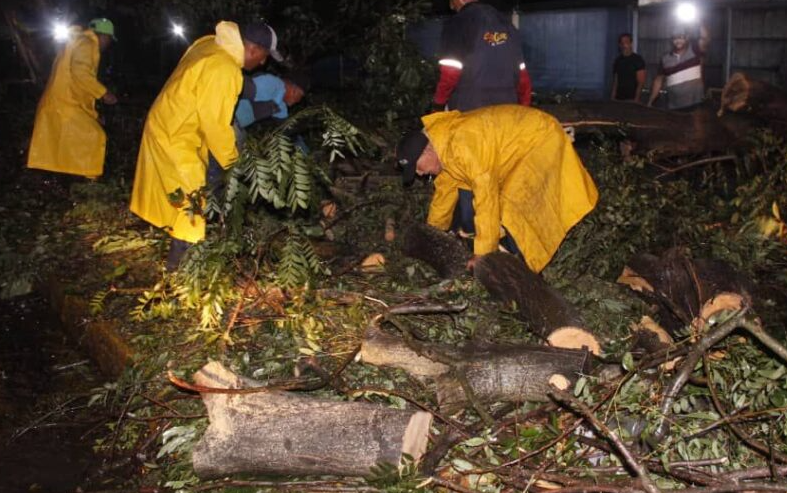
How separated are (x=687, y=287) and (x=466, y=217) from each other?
164cm

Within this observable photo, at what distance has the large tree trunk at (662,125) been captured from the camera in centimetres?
693

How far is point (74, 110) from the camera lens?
767 centimetres

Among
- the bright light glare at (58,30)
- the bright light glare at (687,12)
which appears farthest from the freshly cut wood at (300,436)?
the bright light glare at (687,12)

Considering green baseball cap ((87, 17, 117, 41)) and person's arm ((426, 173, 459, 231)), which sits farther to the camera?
green baseball cap ((87, 17, 117, 41))

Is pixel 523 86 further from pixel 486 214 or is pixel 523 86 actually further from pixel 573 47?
pixel 573 47

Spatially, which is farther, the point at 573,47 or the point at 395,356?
the point at 573,47

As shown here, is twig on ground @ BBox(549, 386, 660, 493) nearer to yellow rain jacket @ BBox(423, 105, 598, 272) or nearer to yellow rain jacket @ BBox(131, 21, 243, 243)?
yellow rain jacket @ BBox(423, 105, 598, 272)

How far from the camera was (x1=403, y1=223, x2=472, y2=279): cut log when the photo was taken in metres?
5.06

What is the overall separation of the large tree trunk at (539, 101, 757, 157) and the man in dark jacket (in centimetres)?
102

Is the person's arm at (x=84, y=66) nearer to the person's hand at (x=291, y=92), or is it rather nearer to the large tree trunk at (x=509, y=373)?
the person's hand at (x=291, y=92)

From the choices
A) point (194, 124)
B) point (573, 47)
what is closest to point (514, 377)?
point (194, 124)

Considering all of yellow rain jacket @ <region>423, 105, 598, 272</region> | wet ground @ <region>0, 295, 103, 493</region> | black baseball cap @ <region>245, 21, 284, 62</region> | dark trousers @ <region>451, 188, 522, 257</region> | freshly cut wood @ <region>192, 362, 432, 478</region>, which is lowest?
wet ground @ <region>0, 295, 103, 493</region>

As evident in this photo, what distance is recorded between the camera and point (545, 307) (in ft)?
14.5

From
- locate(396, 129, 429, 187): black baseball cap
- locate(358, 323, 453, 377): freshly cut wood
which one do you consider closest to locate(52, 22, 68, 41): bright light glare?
locate(396, 129, 429, 187): black baseball cap
